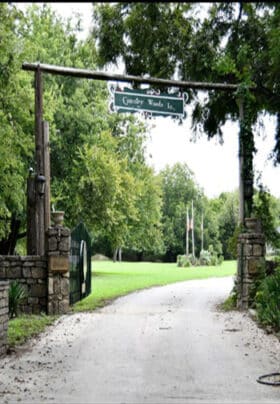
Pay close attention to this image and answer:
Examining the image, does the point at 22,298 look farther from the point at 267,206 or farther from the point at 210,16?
the point at 210,16

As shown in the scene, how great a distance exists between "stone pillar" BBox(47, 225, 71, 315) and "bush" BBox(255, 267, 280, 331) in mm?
4175

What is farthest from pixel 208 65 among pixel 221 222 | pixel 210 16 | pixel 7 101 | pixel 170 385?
pixel 221 222

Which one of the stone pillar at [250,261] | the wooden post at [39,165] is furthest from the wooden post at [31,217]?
the stone pillar at [250,261]

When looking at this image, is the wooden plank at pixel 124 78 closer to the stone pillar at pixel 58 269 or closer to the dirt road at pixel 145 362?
the stone pillar at pixel 58 269

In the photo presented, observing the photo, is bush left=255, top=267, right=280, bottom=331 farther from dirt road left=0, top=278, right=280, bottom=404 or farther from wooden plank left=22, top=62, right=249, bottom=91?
wooden plank left=22, top=62, right=249, bottom=91

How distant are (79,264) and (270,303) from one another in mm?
5758

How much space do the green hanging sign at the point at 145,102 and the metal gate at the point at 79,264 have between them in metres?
3.41

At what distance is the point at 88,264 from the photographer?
1716cm

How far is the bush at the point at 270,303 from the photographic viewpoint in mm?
10969

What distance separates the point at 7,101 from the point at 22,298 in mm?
5673

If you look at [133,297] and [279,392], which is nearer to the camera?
[279,392]

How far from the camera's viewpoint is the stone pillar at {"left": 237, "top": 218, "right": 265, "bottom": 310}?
14078 millimetres

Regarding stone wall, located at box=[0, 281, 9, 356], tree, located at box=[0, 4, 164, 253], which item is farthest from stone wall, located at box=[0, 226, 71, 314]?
tree, located at box=[0, 4, 164, 253]

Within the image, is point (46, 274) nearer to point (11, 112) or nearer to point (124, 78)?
point (124, 78)
